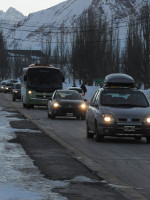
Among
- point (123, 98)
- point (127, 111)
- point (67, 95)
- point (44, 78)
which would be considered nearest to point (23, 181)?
point (127, 111)

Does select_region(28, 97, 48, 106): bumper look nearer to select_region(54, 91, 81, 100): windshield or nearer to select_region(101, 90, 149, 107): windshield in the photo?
select_region(54, 91, 81, 100): windshield

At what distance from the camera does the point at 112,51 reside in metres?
79.9

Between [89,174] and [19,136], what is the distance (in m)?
8.62

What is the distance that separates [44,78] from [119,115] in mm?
24413

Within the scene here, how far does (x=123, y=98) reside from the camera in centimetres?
1878

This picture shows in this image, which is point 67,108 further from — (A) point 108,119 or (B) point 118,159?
(B) point 118,159

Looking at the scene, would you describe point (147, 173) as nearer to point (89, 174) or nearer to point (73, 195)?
point (89, 174)

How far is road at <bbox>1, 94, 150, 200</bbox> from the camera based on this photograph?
9656 mm

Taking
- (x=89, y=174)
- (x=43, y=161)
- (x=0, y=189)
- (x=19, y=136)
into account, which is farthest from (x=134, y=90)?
(x=0, y=189)

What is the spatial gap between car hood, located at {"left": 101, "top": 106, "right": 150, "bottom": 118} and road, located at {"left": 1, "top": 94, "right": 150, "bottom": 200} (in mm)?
785

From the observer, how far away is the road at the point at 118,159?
966cm

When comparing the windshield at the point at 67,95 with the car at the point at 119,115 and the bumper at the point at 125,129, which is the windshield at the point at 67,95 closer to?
the car at the point at 119,115

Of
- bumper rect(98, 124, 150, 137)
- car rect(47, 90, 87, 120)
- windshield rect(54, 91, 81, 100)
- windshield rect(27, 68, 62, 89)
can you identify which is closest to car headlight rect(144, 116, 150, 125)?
bumper rect(98, 124, 150, 137)

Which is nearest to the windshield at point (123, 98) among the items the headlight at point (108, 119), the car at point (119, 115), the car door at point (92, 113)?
the car at point (119, 115)
